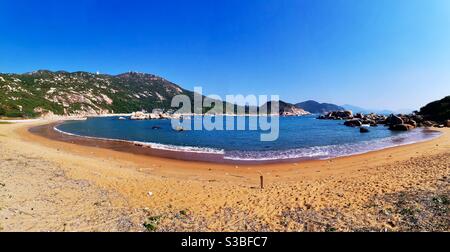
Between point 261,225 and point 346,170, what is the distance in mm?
15751

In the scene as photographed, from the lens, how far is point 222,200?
A: 14688mm

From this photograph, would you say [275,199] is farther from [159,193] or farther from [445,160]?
[445,160]

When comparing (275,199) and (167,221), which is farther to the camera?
(275,199)

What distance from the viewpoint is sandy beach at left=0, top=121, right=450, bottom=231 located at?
10586mm

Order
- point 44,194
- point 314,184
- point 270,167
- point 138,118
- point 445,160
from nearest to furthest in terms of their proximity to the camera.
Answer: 1. point 44,194
2. point 314,184
3. point 445,160
4. point 270,167
5. point 138,118

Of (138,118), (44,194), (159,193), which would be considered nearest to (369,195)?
(159,193)

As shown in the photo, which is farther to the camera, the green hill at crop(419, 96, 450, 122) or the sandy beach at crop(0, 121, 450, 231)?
the green hill at crop(419, 96, 450, 122)

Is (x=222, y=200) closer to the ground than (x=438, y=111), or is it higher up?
closer to the ground

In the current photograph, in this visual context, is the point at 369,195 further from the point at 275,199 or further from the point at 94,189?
the point at 94,189

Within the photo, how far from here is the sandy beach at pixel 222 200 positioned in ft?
34.7

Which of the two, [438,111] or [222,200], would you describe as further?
[438,111]

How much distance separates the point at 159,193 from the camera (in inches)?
620

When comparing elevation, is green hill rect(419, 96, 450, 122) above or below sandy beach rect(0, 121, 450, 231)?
above
